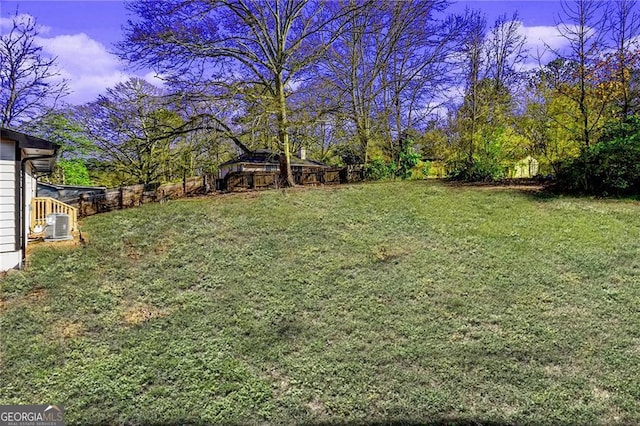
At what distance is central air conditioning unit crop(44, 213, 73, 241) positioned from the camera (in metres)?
6.76

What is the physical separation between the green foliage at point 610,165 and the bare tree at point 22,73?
19157mm

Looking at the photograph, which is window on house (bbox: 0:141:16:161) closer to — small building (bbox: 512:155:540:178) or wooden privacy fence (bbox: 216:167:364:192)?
wooden privacy fence (bbox: 216:167:364:192)

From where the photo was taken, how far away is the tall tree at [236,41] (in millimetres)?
10609

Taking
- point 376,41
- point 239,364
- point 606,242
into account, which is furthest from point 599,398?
point 376,41

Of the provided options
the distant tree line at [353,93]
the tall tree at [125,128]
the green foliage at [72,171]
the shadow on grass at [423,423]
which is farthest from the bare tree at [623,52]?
the green foliage at [72,171]

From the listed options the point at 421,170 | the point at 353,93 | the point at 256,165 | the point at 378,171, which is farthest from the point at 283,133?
the point at 256,165

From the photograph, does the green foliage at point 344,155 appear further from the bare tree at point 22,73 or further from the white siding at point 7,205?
the white siding at point 7,205

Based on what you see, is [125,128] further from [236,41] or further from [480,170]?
[480,170]

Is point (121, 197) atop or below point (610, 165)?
below

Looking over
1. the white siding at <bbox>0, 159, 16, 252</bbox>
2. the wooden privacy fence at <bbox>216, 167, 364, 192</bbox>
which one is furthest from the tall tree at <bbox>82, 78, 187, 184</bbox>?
the white siding at <bbox>0, 159, 16, 252</bbox>

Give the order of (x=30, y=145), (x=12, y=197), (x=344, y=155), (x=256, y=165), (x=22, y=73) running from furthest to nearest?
(x=344, y=155), (x=256, y=165), (x=22, y=73), (x=30, y=145), (x=12, y=197)

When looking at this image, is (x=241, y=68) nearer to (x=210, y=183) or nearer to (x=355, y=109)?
(x=210, y=183)
